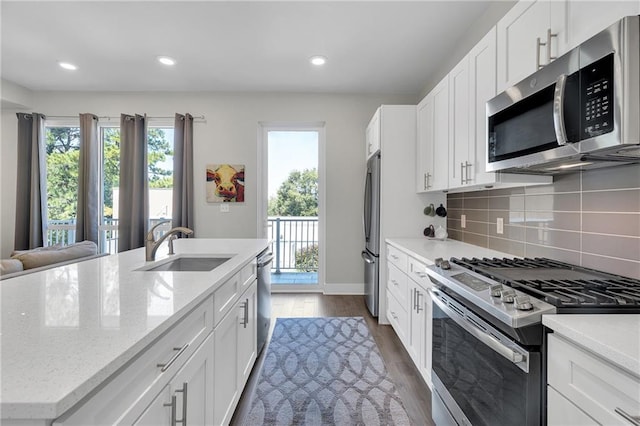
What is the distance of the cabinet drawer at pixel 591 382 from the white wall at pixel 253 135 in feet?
10.9

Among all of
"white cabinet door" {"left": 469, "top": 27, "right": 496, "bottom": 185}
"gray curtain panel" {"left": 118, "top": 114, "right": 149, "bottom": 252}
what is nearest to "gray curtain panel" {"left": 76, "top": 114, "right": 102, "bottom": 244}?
"gray curtain panel" {"left": 118, "top": 114, "right": 149, "bottom": 252}

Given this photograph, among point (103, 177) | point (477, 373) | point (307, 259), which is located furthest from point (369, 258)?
point (103, 177)

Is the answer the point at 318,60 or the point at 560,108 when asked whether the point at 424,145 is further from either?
the point at 560,108

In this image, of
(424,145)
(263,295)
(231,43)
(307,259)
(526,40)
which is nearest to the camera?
(526,40)

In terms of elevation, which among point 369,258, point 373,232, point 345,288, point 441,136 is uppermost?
point 441,136

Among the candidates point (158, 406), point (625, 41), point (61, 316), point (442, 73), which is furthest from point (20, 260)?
point (442, 73)

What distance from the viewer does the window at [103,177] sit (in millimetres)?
4230

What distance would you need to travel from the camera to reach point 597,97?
95cm

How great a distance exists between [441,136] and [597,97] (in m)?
1.48

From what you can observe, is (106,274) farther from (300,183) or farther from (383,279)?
(300,183)

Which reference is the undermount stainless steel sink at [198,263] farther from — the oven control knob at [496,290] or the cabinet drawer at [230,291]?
the oven control knob at [496,290]

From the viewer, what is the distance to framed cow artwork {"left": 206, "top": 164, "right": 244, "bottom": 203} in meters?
4.18

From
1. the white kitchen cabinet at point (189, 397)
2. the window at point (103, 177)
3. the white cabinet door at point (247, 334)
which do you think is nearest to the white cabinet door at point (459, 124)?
the white cabinet door at point (247, 334)

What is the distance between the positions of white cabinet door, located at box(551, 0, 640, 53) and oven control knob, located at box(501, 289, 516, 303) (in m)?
0.97
